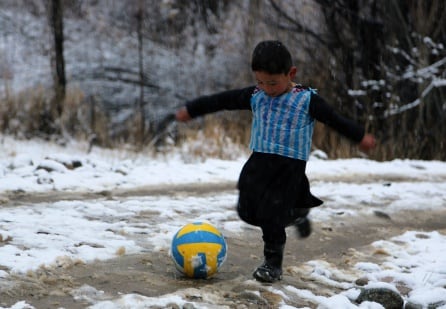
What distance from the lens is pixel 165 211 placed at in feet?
19.1

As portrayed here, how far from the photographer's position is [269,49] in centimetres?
356

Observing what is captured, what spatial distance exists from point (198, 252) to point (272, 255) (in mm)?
460

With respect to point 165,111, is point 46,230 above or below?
below

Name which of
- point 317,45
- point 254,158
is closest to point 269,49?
point 254,158

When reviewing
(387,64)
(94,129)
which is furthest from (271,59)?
(387,64)

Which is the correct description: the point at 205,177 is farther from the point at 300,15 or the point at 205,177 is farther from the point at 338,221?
Result: the point at 300,15

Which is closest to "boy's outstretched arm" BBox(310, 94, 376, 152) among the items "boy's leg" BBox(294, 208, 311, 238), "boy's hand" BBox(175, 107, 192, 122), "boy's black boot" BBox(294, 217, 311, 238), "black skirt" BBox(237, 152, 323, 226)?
"black skirt" BBox(237, 152, 323, 226)

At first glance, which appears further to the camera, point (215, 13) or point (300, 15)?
point (215, 13)

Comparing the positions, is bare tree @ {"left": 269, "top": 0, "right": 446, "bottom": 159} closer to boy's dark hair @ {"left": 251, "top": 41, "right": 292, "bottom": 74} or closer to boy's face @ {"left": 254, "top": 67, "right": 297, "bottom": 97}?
boy's face @ {"left": 254, "top": 67, "right": 297, "bottom": 97}

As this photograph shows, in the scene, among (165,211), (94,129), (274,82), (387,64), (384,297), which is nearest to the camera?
(384,297)

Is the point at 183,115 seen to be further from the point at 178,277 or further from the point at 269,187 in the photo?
the point at 178,277

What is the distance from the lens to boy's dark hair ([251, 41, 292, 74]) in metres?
3.54

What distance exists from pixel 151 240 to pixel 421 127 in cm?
928

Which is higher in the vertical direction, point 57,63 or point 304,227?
point 57,63
